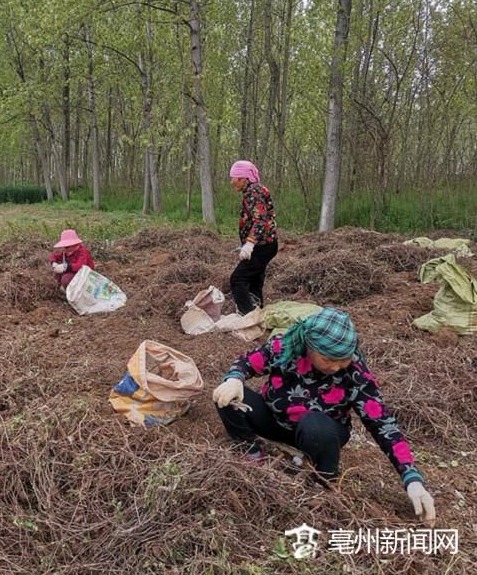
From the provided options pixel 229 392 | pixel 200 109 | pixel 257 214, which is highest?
pixel 200 109

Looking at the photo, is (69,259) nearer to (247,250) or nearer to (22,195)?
(247,250)

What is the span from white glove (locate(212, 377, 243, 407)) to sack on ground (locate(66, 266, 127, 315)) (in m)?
3.13

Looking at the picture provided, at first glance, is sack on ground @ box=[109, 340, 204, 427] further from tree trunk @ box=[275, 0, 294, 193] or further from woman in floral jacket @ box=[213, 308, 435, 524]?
tree trunk @ box=[275, 0, 294, 193]

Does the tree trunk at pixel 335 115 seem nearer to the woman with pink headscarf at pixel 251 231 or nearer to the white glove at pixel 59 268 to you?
the woman with pink headscarf at pixel 251 231

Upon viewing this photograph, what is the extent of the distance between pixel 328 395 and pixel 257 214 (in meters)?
2.54

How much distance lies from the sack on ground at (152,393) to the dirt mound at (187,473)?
10 centimetres

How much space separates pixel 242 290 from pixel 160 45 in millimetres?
10627

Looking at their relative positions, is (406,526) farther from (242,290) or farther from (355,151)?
(355,151)

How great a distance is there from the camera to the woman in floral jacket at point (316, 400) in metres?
2.11

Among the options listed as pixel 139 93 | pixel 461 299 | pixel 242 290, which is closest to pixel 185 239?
pixel 242 290

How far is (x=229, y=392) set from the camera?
7.49 ft

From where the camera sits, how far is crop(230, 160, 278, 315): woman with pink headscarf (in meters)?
4.62

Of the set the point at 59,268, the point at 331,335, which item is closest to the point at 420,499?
the point at 331,335

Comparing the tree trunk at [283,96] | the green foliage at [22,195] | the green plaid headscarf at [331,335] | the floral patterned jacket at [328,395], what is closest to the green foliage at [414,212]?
the tree trunk at [283,96]
